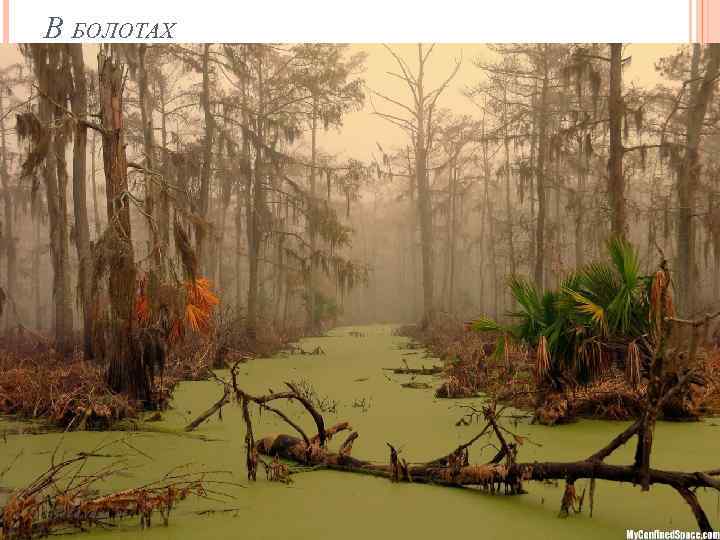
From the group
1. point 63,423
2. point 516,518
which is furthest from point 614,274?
point 63,423

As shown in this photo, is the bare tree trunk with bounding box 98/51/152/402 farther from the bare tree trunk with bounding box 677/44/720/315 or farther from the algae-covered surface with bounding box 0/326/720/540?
the bare tree trunk with bounding box 677/44/720/315

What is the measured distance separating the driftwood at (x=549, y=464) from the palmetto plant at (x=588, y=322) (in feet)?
3.86

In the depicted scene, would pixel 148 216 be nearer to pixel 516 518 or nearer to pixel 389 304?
pixel 516 518

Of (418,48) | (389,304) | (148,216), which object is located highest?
(418,48)

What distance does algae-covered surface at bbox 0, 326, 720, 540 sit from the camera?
2848mm

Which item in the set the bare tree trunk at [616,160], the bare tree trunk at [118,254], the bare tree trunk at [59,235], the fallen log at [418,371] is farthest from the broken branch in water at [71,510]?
the bare tree trunk at [616,160]

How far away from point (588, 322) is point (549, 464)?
2.46 metres

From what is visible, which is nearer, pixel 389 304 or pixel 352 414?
pixel 352 414

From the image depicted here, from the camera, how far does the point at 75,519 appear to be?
9.44 ft

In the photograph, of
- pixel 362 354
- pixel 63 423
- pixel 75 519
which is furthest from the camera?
pixel 362 354
